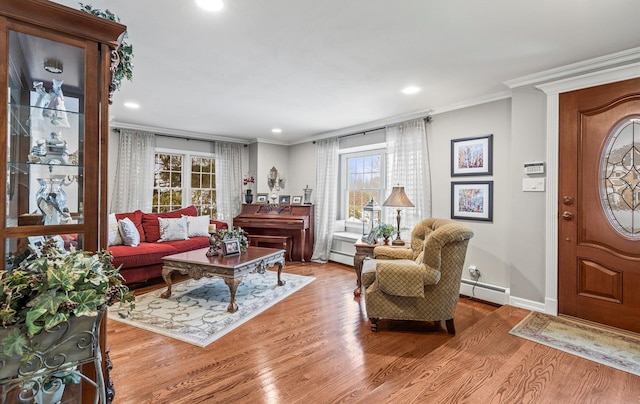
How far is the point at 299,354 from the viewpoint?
229 cm

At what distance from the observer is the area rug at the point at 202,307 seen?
2680mm

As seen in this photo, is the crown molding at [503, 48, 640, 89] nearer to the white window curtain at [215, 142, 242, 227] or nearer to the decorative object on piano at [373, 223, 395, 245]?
the decorative object on piano at [373, 223, 395, 245]

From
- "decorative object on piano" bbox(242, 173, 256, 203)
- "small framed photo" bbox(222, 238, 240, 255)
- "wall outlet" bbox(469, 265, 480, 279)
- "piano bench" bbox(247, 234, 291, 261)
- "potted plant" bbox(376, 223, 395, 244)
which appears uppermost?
"decorative object on piano" bbox(242, 173, 256, 203)

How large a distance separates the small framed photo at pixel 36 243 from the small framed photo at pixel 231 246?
2423 millimetres

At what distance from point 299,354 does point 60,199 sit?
1820 millimetres

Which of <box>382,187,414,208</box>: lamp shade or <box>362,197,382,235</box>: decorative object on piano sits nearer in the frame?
<box>382,187,414,208</box>: lamp shade

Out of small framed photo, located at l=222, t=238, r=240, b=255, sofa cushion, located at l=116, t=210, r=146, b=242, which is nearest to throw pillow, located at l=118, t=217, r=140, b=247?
sofa cushion, located at l=116, t=210, r=146, b=242

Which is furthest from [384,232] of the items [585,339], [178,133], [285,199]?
[178,133]

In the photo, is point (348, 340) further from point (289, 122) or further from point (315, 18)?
point (289, 122)

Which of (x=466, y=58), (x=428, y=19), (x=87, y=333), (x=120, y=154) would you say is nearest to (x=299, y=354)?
(x=87, y=333)

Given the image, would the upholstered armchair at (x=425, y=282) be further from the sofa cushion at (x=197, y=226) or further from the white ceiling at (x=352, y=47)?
the sofa cushion at (x=197, y=226)

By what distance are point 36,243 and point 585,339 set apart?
11.7ft

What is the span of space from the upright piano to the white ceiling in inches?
86.1

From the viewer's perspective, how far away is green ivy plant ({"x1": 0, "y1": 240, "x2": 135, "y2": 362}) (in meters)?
0.89
